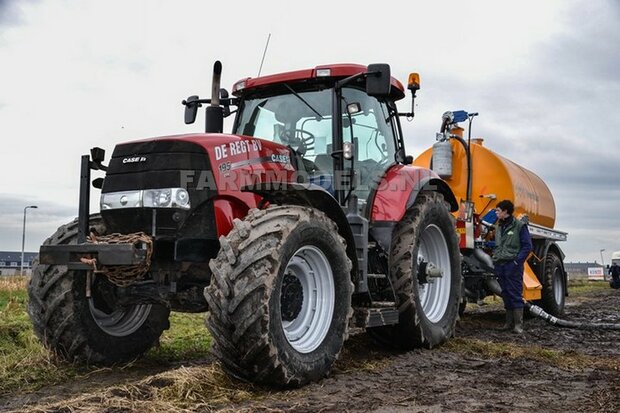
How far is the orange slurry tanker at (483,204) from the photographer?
10008 millimetres

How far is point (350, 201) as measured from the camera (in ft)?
20.7

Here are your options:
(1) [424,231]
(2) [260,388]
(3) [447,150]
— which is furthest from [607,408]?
(3) [447,150]

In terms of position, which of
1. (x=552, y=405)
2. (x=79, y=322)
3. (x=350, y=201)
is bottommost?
(x=552, y=405)

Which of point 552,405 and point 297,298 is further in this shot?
point 297,298

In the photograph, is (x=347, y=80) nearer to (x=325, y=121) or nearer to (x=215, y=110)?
(x=325, y=121)

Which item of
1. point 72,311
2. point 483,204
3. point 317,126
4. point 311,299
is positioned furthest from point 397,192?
point 483,204

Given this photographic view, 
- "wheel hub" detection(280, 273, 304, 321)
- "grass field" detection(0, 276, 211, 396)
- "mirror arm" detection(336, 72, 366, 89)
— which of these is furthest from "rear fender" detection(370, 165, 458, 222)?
"grass field" detection(0, 276, 211, 396)

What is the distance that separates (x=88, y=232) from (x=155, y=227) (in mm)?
705

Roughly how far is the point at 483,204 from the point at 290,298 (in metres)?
6.48

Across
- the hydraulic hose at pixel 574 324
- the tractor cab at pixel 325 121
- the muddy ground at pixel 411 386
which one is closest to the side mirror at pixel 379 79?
the tractor cab at pixel 325 121

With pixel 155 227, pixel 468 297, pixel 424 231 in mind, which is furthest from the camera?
pixel 468 297

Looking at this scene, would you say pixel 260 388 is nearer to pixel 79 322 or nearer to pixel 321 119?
pixel 79 322

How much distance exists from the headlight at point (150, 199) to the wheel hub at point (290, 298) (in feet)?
3.16

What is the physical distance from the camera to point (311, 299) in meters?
5.38
